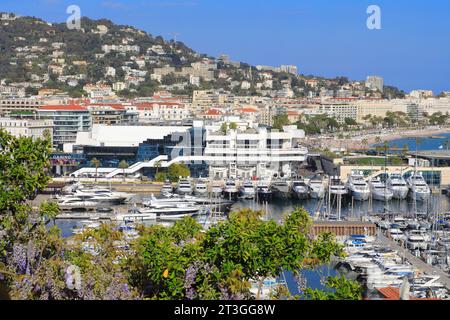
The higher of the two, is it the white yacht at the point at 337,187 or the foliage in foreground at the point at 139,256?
the foliage in foreground at the point at 139,256

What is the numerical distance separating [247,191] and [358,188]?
255cm

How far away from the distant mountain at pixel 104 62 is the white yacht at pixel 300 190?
2789cm

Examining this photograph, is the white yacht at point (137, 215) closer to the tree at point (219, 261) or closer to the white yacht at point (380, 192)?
the white yacht at point (380, 192)

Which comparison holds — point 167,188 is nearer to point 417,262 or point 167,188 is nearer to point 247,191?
point 247,191

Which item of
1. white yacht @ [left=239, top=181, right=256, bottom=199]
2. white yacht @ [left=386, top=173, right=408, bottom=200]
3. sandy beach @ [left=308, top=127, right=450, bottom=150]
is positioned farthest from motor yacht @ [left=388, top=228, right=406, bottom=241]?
sandy beach @ [left=308, top=127, right=450, bottom=150]

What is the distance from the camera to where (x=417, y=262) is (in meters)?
11.7

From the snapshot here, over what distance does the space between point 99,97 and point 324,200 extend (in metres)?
23.4

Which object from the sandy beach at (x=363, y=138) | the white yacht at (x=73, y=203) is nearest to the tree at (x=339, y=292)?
the white yacht at (x=73, y=203)

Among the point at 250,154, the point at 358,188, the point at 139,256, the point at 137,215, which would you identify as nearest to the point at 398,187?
the point at 358,188

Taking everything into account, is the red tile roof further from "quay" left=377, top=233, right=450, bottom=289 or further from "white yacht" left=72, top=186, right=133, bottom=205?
"quay" left=377, top=233, right=450, bottom=289

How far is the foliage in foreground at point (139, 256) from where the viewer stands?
5309mm

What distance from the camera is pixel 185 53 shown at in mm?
73438

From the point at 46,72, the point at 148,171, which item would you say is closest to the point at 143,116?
the point at 148,171

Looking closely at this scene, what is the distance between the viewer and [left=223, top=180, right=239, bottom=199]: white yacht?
20781mm
